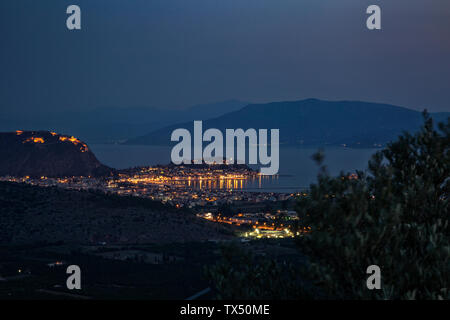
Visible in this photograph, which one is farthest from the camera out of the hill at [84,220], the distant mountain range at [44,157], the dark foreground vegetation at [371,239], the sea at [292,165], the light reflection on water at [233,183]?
the distant mountain range at [44,157]

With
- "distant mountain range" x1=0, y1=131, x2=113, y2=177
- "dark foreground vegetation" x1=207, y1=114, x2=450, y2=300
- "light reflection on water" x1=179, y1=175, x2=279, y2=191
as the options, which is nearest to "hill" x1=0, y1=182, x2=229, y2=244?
"dark foreground vegetation" x1=207, y1=114, x2=450, y2=300

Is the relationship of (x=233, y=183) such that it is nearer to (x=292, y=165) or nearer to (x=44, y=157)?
(x=292, y=165)

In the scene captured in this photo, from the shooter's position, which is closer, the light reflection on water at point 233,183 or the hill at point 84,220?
the hill at point 84,220

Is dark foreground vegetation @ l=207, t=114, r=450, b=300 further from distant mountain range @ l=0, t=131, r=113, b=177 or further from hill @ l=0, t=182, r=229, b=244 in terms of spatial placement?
distant mountain range @ l=0, t=131, r=113, b=177

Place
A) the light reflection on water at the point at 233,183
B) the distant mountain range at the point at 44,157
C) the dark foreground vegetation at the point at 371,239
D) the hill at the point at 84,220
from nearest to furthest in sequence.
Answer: the dark foreground vegetation at the point at 371,239 < the hill at the point at 84,220 < the light reflection on water at the point at 233,183 < the distant mountain range at the point at 44,157

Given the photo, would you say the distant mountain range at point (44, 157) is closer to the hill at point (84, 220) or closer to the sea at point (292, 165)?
the sea at point (292, 165)

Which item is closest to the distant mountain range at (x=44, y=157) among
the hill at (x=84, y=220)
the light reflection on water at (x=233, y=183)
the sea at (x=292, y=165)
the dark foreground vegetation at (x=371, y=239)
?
the sea at (x=292, y=165)

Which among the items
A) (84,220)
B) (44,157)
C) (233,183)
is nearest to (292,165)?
(233,183)
